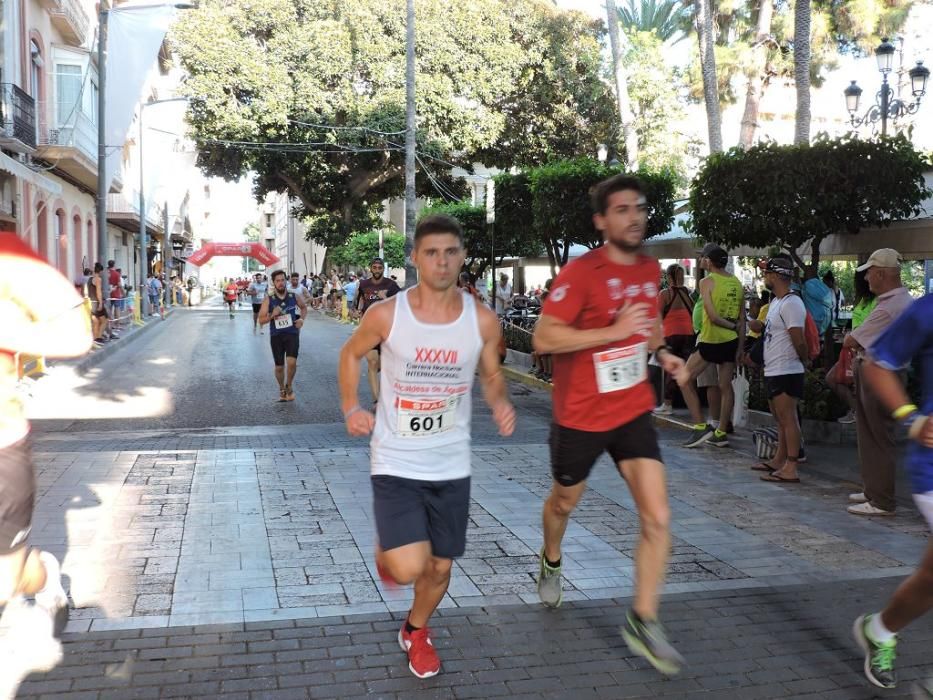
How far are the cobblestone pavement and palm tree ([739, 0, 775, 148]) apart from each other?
19.1 m

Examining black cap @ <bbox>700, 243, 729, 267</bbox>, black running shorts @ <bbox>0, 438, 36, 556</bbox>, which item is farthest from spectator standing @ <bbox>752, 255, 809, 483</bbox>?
black running shorts @ <bbox>0, 438, 36, 556</bbox>

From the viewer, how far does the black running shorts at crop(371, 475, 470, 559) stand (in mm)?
3404

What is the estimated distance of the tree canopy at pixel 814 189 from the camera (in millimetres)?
10758

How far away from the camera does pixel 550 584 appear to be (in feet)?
14.1

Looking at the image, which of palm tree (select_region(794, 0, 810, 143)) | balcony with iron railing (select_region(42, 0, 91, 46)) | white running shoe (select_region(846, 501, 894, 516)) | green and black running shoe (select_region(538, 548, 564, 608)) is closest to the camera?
green and black running shoe (select_region(538, 548, 564, 608))

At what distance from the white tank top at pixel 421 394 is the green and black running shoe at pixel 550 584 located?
99 centimetres

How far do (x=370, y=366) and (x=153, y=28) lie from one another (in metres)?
12.6

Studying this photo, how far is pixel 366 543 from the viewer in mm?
5426

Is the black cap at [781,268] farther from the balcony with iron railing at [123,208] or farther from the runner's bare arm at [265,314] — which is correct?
the balcony with iron railing at [123,208]

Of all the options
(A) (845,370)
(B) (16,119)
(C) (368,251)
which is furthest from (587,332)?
(C) (368,251)

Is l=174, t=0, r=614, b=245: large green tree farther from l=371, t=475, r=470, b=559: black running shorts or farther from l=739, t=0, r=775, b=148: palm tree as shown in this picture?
l=371, t=475, r=470, b=559: black running shorts

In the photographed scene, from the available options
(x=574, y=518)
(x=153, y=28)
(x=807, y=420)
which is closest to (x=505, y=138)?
(x=153, y=28)

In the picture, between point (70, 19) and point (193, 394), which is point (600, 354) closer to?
point (193, 394)

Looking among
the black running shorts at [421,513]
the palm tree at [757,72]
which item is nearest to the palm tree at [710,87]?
the palm tree at [757,72]
